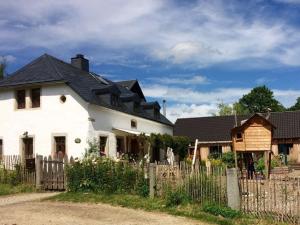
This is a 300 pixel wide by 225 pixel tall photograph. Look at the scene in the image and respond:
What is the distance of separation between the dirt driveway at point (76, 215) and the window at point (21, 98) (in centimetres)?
1135

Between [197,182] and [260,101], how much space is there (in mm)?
59498

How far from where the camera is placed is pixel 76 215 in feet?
42.9

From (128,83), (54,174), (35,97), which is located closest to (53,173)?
(54,174)

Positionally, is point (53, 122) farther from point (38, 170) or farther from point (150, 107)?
point (150, 107)

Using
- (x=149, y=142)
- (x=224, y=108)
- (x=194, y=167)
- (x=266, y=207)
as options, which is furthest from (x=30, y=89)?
(x=224, y=108)

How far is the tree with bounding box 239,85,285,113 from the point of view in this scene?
70438mm

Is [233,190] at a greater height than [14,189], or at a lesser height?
greater

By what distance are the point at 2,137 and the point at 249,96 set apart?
172ft

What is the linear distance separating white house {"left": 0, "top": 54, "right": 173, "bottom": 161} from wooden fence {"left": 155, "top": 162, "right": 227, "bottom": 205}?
974 cm

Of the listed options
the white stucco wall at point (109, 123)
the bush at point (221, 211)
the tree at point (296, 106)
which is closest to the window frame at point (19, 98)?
the white stucco wall at point (109, 123)

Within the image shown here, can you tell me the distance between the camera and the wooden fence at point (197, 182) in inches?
535

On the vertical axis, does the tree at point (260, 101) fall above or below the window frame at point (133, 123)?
above

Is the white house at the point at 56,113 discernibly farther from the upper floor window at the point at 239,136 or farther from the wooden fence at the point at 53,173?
the upper floor window at the point at 239,136

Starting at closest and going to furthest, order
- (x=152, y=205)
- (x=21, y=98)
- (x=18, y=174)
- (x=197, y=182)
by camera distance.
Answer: (x=197, y=182)
(x=152, y=205)
(x=18, y=174)
(x=21, y=98)
